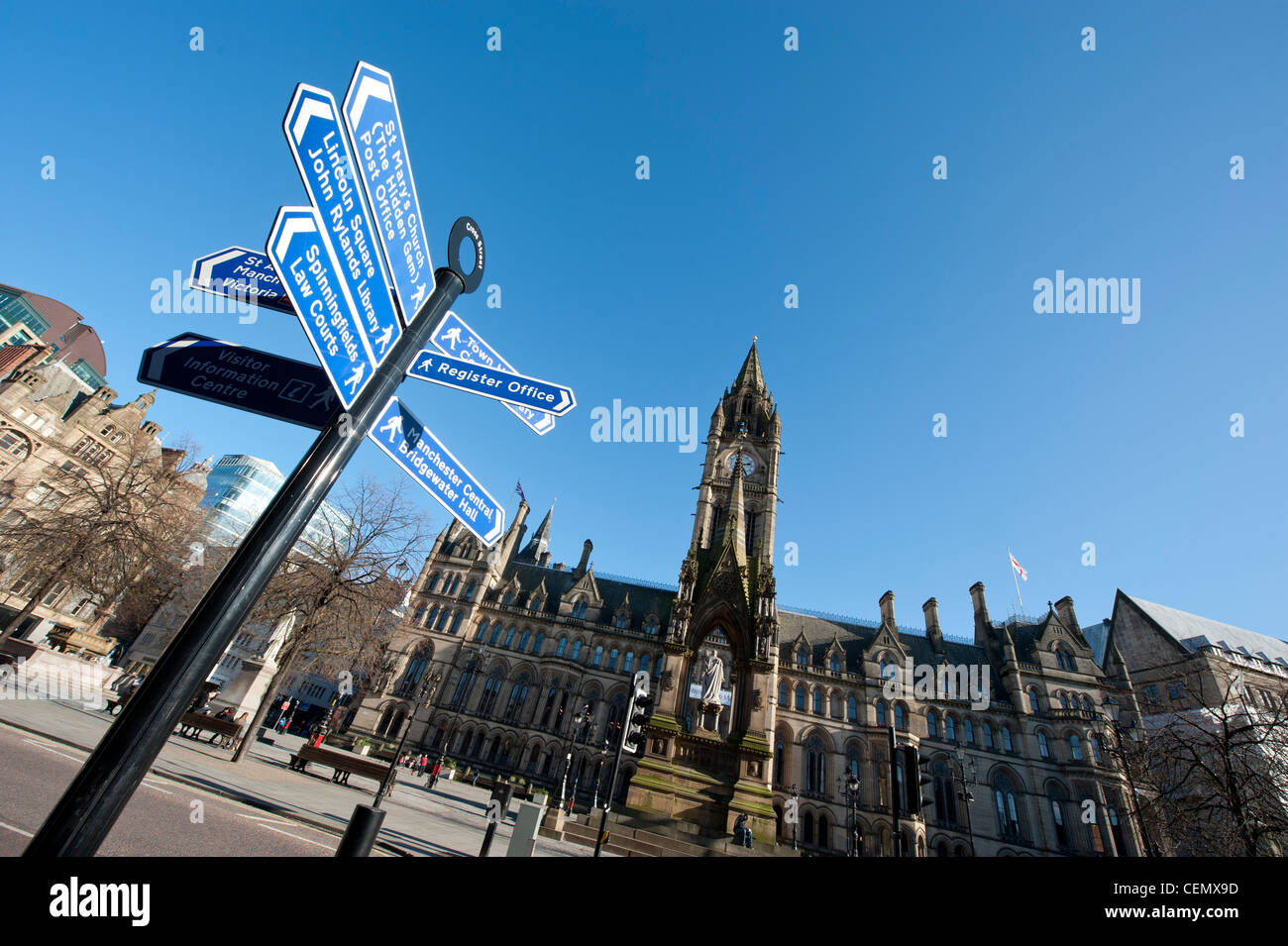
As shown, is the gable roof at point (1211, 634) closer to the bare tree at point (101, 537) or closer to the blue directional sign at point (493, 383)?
the blue directional sign at point (493, 383)

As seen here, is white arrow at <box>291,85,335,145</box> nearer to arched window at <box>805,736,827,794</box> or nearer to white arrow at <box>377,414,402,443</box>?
white arrow at <box>377,414,402,443</box>

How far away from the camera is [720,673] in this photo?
2547 cm

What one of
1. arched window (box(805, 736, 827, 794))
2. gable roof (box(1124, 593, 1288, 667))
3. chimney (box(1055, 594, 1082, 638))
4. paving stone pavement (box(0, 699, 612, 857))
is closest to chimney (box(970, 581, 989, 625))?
chimney (box(1055, 594, 1082, 638))

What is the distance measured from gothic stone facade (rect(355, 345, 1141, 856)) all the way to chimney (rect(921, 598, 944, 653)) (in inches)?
6.4

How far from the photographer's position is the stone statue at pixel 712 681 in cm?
2516

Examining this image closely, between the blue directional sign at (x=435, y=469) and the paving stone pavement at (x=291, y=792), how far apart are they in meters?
7.66

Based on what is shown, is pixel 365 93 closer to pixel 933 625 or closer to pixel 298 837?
pixel 298 837

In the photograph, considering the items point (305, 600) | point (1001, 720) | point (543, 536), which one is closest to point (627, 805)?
point (305, 600)

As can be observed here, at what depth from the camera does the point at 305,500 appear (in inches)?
A: 108

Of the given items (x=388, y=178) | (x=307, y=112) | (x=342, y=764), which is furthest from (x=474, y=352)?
(x=342, y=764)

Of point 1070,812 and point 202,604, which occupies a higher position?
point 1070,812

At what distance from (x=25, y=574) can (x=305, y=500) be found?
98.4ft

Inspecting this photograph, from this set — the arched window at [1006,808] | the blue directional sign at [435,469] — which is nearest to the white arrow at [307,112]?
the blue directional sign at [435,469]
